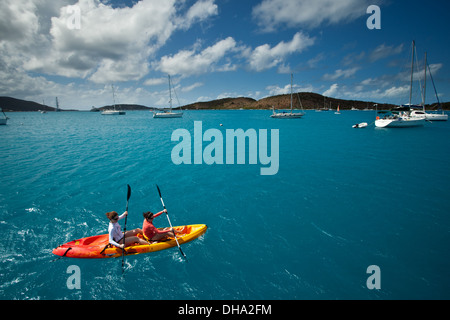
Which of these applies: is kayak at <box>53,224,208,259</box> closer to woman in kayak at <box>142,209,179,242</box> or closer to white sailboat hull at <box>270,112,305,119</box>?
woman in kayak at <box>142,209,179,242</box>

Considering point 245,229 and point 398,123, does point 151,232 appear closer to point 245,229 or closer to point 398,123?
point 245,229

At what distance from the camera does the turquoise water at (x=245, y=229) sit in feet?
26.0

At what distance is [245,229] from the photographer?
11.5 m

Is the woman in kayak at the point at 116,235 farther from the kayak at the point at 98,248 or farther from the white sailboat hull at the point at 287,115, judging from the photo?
the white sailboat hull at the point at 287,115

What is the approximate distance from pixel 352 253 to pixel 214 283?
687 cm

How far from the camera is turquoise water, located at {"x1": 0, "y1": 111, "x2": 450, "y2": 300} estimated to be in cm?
793

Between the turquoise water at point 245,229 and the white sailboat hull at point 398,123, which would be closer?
the turquoise water at point 245,229

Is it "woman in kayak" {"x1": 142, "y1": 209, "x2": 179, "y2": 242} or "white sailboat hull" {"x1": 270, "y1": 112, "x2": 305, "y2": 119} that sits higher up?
"white sailboat hull" {"x1": 270, "y1": 112, "x2": 305, "y2": 119}

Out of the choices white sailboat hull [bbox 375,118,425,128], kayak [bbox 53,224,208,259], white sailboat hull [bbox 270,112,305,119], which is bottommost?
kayak [bbox 53,224,208,259]
